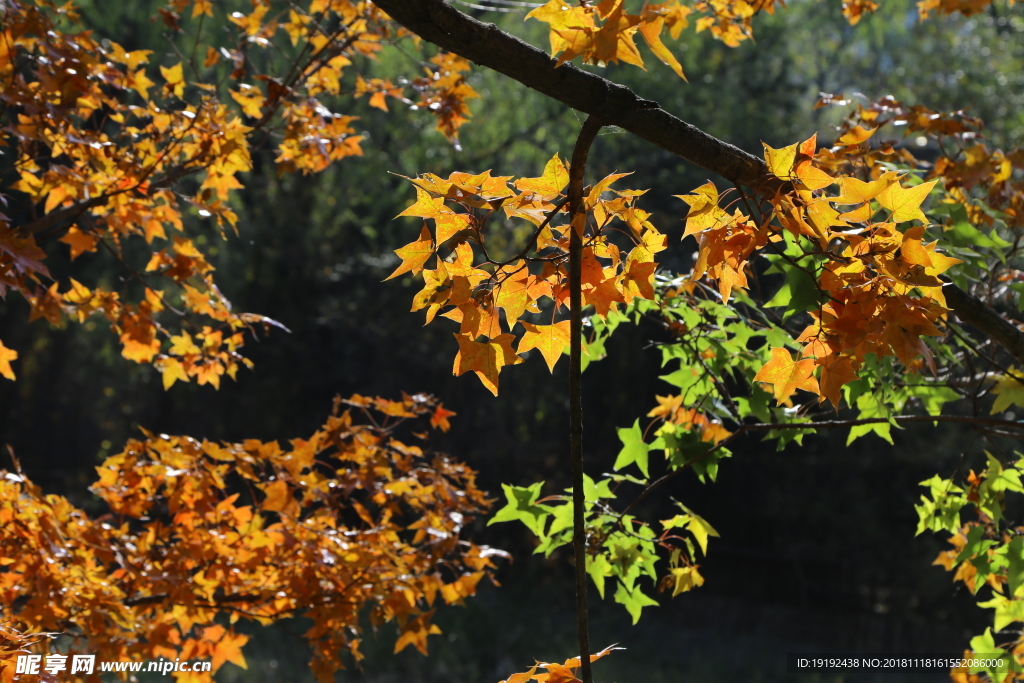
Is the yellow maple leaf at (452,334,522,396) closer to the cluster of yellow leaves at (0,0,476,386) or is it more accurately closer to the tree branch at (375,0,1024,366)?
the tree branch at (375,0,1024,366)

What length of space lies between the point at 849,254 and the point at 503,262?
1.53 ft

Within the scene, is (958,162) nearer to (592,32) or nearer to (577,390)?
(592,32)

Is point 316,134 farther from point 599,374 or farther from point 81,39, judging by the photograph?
point 599,374

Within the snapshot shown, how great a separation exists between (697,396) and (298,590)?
3.79 ft

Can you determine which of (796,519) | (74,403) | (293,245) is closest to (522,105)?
(293,245)

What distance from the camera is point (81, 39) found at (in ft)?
6.70

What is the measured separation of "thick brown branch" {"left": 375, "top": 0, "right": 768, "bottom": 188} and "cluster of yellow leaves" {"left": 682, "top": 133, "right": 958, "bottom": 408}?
0.20 feet

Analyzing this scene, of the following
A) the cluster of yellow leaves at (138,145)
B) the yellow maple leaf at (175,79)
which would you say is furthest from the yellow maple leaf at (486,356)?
the yellow maple leaf at (175,79)

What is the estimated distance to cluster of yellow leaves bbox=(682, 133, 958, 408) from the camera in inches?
40.9

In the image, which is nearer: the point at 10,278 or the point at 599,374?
the point at 10,278

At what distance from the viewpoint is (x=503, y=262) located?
1022mm

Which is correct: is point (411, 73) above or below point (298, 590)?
above

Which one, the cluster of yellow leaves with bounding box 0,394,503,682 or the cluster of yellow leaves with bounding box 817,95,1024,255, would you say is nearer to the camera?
the cluster of yellow leaves with bounding box 817,95,1024,255

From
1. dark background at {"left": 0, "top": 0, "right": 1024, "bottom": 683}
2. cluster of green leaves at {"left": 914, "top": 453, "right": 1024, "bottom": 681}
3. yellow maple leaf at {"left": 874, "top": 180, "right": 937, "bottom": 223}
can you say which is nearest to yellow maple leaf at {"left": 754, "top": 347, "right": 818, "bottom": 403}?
yellow maple leaf at {"left": 874, "top": 180, "right": 937, "bottom": 223}
